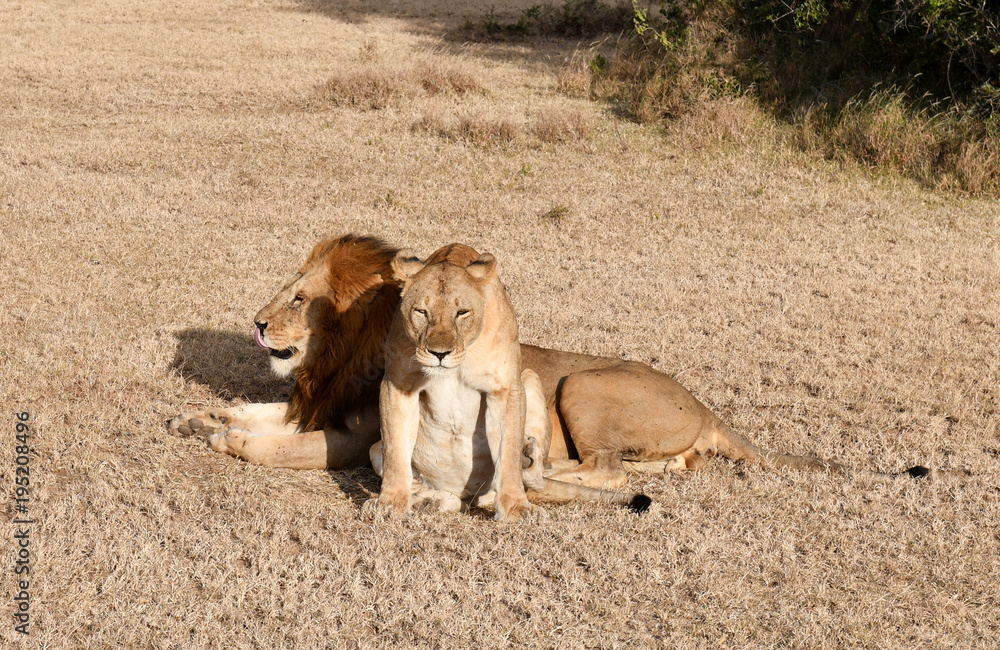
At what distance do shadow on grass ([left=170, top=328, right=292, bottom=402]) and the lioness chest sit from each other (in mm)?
1451

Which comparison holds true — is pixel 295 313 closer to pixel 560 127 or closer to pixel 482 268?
pixel 482 268

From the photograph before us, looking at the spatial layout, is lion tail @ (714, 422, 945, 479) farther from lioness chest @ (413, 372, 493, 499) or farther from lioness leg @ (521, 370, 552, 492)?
lioness chest @ (413, 372, 493, 499)

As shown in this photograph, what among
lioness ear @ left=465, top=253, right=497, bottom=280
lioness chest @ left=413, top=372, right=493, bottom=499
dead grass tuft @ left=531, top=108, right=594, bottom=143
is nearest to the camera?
lioness ear @ left=465, top=253, right=497, bottom=280

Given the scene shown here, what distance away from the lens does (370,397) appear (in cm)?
416

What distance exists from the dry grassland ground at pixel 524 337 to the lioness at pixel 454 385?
20cm

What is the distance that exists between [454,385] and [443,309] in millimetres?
347

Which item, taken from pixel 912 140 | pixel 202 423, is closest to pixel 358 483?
pixel 202 423

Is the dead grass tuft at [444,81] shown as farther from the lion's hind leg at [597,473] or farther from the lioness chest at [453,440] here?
the lioness chest at [453,440]

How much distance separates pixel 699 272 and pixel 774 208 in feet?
5.85

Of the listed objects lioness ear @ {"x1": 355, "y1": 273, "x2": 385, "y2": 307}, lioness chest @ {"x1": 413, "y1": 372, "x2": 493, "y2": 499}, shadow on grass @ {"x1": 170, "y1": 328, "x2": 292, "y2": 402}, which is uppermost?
lioness ear @ {"x1": 355, "y1": 273, "x2": 385, "y2": 307}

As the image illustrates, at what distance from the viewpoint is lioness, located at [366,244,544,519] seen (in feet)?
11.1

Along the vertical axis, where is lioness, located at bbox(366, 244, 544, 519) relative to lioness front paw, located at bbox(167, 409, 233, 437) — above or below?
above

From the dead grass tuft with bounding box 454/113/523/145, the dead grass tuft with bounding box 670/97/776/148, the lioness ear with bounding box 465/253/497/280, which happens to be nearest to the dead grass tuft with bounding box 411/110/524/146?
the dead grass tuft with bounding box 454/113/523/145

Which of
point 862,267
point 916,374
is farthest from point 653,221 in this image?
point 916,374
